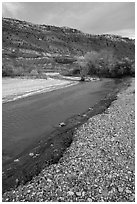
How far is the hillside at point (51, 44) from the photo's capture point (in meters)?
85.0

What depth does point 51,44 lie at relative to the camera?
115000 millimetres

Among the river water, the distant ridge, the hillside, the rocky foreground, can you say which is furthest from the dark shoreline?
the distant ridge

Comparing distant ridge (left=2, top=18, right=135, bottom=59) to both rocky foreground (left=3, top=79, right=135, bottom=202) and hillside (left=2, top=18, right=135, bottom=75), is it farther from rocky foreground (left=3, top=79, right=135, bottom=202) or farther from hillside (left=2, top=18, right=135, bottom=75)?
rocky foreground (left=3, top=79, right=135, bottom=202)

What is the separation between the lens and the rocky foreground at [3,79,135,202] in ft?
23.7

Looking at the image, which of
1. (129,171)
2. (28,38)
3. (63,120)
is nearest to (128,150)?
(129,171)

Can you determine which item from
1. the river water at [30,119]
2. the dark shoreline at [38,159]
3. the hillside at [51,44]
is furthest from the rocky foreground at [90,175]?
the hillside at [51,44]

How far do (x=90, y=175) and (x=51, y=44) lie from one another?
113515 mm

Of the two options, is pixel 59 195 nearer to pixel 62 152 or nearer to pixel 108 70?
pixel 62 152

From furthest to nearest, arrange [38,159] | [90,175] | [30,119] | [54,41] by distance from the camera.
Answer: [54,41] → [30,119] → [38,159] → [90,175]

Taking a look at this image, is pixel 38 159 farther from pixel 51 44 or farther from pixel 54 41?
pixel 54 41

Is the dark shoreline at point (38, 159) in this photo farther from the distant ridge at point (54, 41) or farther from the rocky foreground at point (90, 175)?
the distant ridge at point (54, 41)

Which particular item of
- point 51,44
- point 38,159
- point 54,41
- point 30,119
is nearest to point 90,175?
point 38,159

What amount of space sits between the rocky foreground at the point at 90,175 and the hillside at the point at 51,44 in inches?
2528

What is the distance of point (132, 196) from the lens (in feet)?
23.5
